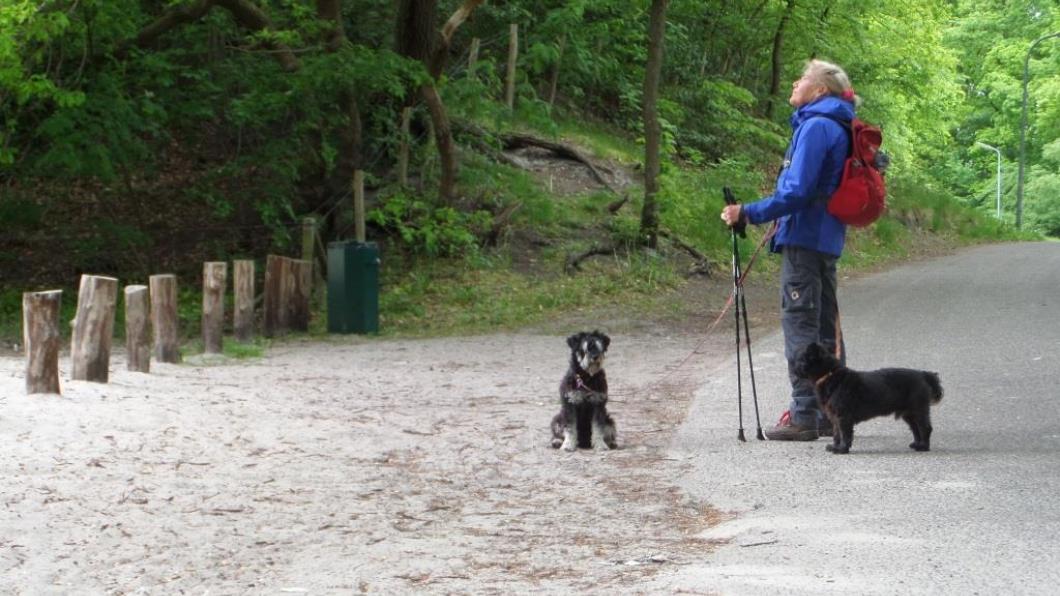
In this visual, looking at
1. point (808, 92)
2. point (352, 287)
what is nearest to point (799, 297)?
point (808, 92)

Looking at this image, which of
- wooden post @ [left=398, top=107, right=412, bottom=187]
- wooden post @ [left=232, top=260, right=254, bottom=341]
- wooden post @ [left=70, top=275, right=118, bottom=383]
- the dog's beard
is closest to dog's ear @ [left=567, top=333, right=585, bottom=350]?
the dog's beard

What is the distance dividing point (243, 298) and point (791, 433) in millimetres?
7884

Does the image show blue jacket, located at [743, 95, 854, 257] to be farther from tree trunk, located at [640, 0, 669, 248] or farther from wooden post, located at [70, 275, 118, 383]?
tree trunk, located at [640, 0, 669, 248]

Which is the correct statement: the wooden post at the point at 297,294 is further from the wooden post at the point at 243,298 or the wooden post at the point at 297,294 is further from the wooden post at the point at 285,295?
the wooden post at the point at 243,298

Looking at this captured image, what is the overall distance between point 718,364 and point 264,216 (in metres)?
8.06

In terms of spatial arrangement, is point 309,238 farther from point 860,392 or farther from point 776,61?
point 776,61

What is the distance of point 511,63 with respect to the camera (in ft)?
83.0

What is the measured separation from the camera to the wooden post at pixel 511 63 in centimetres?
2531

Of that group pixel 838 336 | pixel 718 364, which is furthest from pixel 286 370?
pixel 838 336

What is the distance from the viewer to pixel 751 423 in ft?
31.1

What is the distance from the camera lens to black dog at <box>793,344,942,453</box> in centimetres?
784

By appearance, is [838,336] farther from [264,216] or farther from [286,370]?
[264,216]

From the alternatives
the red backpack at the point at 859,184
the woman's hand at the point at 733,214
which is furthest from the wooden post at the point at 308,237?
the red backpack at the point at 859,184

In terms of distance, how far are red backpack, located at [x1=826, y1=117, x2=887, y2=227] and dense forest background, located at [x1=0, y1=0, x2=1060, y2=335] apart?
10194 mm
